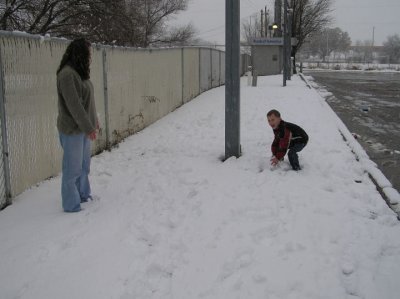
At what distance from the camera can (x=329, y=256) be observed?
417 cm

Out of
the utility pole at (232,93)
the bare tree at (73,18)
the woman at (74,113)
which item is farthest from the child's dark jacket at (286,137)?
the bare tree at (73,18)

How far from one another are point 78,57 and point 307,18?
5067 centimetres

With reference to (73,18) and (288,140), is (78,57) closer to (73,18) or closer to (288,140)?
(288,140)

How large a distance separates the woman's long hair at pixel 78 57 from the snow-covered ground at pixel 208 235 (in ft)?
5.07

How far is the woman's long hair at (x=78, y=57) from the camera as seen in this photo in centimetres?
495

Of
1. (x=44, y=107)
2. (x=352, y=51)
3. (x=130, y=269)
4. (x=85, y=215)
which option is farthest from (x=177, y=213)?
(x=352, y=51)

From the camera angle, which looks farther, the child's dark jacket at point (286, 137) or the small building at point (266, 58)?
the small building at point (266, 58)

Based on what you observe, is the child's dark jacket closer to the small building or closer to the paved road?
the paved road

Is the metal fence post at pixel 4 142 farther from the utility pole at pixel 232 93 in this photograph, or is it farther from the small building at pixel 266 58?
the small building at pixel 266 58

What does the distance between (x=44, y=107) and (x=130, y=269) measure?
123 inches

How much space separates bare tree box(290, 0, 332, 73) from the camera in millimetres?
48594

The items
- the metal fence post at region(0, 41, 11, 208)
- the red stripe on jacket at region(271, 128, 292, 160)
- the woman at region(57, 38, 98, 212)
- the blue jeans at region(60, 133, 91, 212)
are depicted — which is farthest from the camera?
the red stripe on jacket at region(271, 128, 292, 160)

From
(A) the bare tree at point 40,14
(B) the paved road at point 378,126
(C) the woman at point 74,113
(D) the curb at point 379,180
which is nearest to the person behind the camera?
(C) the woman at point 74,113

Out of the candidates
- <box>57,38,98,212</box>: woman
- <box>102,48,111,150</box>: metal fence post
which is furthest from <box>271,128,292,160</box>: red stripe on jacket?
<box>102,48,111,150</box>: metal fence post
